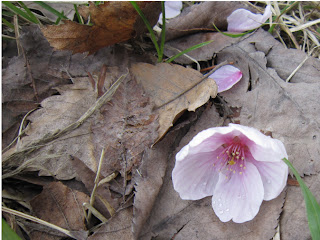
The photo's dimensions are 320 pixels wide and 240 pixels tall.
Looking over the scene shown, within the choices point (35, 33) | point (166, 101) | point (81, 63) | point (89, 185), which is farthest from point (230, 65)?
point (35, 33)

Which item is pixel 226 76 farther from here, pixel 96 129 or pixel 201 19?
pixel 96 129

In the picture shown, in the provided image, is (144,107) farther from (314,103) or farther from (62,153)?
(314,103)

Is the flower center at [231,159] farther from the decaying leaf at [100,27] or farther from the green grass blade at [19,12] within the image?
the green grass blade at [19,12]

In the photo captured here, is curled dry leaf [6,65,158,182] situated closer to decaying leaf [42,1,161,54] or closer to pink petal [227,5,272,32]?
decaying leaf [42,1,161,54]

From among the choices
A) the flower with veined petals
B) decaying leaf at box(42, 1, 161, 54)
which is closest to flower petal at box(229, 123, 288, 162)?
the flower with veined petals

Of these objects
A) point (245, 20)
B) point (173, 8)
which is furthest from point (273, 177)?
point (173, 8)

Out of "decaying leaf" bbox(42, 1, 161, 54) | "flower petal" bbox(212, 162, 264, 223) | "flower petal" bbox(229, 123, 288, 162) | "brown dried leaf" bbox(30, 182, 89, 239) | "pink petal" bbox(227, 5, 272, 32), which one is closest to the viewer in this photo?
"flower petal" bbox(229, 123, 288, 162)
